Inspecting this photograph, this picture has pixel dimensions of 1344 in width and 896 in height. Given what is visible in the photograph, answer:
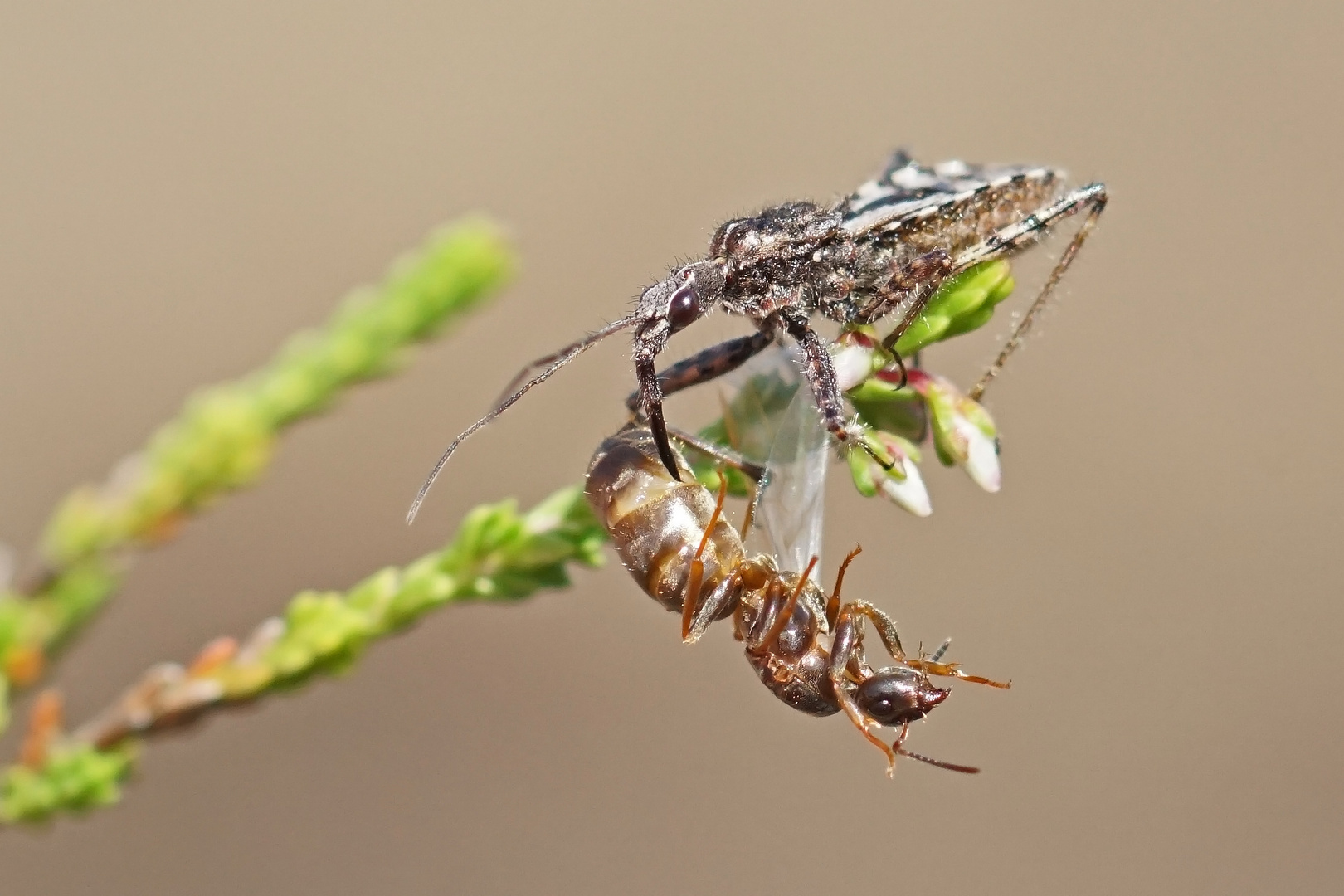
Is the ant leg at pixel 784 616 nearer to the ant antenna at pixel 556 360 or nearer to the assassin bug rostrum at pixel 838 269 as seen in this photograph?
the assassin bug rostrum at pixel 838 269

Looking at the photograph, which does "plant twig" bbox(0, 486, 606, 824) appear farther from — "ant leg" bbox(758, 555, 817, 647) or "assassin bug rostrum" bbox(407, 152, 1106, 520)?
"ant leg" bbox(758, 555, 817, 647)

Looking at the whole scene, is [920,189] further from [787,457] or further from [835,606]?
[835,606]

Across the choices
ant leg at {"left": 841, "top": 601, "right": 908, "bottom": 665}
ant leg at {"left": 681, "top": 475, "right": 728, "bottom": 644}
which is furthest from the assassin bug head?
ant leg at {"left": 841, "top": 601, "right": 908, "bottom": 665}

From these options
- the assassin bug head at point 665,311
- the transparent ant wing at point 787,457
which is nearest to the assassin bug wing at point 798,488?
the transparent ant wing at point 787,457

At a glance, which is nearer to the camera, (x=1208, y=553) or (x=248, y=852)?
(x=248, y=852)

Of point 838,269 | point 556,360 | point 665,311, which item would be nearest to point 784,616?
point 665,311

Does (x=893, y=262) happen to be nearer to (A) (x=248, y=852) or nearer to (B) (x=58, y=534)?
(B) (x=58, y=534)

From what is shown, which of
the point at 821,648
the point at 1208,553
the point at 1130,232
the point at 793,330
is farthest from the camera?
the point at 1130,232

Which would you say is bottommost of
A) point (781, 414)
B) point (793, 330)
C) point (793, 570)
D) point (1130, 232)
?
point (793, 570)

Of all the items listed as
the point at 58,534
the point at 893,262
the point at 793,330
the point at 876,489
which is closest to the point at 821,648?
the point at 876,489
